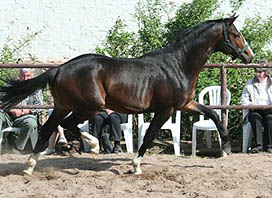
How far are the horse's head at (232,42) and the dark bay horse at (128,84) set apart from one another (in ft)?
0.04

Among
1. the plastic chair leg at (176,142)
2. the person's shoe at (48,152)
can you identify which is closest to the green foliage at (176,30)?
the plastic chair leg at (176,142)

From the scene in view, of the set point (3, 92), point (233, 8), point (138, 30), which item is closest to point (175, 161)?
point (3, 92)

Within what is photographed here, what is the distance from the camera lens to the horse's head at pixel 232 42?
6.86m

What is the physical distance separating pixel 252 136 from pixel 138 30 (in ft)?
10.4

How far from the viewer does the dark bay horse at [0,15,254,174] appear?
6391 mm

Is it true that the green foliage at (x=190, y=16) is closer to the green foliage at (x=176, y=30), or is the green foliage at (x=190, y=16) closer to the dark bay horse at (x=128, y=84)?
the green foliage at (x=176, y=30)

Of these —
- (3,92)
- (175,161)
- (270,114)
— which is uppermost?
(3,92)

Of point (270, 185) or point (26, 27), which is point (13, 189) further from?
point (26, 27)

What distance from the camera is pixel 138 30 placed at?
10.5 metres

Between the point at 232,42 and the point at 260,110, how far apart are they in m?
1.87

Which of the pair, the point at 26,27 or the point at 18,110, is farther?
the point at 26,27

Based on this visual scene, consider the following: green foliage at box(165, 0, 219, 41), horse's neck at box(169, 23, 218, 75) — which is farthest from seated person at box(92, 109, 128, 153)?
green foliage at box(165, 0, 219, 41)

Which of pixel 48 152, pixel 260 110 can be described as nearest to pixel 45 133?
pixel 48 152

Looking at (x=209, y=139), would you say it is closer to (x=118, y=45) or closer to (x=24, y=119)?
(x=118, y=45)
